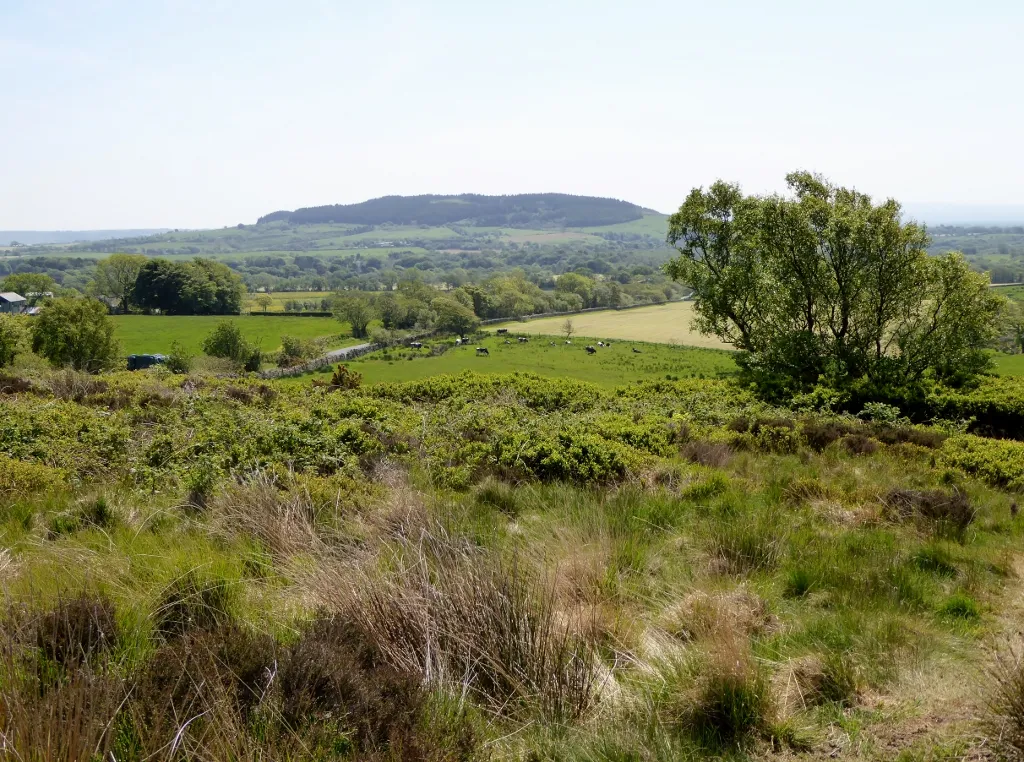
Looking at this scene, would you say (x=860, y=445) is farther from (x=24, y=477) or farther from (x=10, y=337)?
(x=10, y=337)

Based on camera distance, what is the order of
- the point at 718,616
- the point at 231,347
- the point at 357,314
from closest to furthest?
the point at 718,616, the point at 231,347, the point at 357,314

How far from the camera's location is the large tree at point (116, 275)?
110 m

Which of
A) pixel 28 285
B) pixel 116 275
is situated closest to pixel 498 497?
pixel 116 275

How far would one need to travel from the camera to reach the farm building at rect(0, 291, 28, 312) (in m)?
107

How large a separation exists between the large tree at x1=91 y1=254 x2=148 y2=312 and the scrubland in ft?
391

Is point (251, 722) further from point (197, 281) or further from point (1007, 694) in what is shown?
Result: point (197, 281)

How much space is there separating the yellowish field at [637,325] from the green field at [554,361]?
22.2 ft

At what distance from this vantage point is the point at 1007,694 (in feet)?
8.82

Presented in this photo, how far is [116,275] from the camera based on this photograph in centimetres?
11262

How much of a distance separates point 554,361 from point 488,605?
55397 mm

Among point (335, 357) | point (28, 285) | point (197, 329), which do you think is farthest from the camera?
point (28, 285)

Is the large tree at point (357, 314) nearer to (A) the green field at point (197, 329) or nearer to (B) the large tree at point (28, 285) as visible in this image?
(A) the green field at point (197, 329)

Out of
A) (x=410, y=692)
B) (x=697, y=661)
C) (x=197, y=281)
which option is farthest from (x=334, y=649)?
(x=197, y=281)

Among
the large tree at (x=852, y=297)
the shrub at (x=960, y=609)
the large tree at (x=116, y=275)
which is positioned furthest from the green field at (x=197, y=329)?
the shrub at (x=960, y=609)
